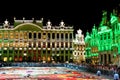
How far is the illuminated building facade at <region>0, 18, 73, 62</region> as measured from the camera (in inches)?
4385

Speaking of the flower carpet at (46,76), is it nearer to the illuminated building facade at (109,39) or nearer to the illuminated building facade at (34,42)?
the illuminated building facade at (109,39)

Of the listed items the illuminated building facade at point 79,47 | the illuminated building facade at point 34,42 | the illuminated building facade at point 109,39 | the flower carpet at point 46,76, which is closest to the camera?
the flower carpet at point 46,76

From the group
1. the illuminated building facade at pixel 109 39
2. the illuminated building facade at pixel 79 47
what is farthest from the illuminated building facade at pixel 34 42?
the illuminated building facade at pixel 109 39

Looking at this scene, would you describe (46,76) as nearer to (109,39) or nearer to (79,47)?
(109,39)

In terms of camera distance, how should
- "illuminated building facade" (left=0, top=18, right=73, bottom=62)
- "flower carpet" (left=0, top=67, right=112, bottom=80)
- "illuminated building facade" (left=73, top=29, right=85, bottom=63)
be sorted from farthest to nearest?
"illuminated building facade" (left=73, top=29, right=85, bottom=63) < "illuminated building facade" (left=0, top=18, right=73, bottom=62) < "flower carpet" (left=0, top=67, right=112, bottom=80)

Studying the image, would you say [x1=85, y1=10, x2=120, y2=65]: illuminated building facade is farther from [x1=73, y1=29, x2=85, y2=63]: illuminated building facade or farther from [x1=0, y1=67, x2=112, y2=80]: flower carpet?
[x1=73, y1=29, x2=85, y2=63]: illuminated building facade

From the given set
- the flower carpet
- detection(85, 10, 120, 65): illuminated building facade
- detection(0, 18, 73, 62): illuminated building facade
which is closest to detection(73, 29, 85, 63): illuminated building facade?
detection(0, 18, 73, 62): illuminated building facade

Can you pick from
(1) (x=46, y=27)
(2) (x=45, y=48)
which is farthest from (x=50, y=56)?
(1) (x=46, y=27)

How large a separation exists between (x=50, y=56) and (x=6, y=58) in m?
15.8

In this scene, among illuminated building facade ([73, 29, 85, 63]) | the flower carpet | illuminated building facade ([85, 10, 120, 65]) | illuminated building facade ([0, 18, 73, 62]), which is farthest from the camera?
illuminated building facade ([73, 29, 85, 63])

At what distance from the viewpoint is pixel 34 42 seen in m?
114

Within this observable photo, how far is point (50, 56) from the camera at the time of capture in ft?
373

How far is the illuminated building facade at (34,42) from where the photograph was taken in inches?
4385

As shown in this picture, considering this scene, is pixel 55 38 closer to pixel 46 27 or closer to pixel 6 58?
pixel 46 27
